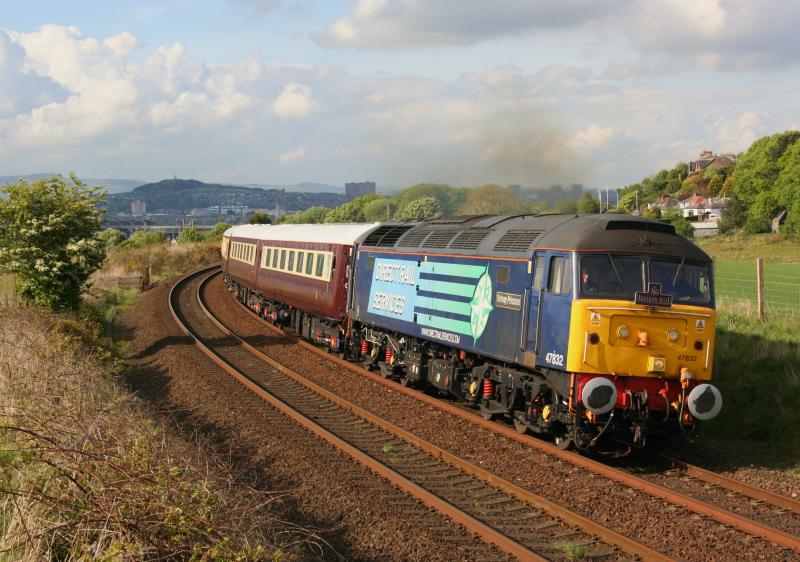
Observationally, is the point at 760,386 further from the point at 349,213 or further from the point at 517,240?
the point at 349,213

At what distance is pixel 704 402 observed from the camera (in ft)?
35.6

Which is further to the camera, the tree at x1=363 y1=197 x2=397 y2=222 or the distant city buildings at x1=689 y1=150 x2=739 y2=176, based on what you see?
the distant city buildings at x1=689 y1=150 x2=739 y2=176

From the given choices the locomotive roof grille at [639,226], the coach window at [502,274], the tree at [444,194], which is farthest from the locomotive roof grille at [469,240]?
the tree at [444,194]

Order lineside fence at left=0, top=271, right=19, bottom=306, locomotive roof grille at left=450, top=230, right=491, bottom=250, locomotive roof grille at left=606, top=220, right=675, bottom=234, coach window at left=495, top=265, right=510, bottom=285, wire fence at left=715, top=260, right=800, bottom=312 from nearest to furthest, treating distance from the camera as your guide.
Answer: locomotive roof grille at left=606, top=220, right=675, bottom=234
coach window at left=495, top=265, right=510, bottom=285
locomotive roof grille at left=450, top=230, right=491, bottom=250
wire fence at left=715, top=260, right=800, bottom=312
lineside fence at left=0, top=271, right=19, bottom=306

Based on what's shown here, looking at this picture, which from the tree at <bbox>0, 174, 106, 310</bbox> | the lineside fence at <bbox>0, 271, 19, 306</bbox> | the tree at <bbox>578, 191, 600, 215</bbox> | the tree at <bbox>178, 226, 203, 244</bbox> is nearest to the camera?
→ the tree at <bbox>578, 191, 600, 215</bbox>

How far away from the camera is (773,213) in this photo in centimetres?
7081

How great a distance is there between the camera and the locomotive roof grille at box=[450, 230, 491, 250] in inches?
549

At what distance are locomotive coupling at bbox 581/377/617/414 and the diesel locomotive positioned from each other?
0.04 ft

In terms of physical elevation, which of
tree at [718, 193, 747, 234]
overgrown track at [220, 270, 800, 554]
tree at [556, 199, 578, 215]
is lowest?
overgrown track at [220, 270, 800, 554]

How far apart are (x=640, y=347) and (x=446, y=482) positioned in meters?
3.24

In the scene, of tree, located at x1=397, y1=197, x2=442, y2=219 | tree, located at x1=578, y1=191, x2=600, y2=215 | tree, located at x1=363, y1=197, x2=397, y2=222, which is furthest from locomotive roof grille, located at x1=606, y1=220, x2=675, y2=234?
tree, located at x1=363, y1=197, x2=397, y2=222

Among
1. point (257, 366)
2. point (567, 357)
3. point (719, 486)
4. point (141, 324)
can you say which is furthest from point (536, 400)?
point (141, 324)

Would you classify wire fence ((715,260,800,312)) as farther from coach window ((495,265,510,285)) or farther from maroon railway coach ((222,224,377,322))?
maroon railway coach ((222,224,377,322))

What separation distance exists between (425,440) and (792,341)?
777 cm
